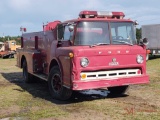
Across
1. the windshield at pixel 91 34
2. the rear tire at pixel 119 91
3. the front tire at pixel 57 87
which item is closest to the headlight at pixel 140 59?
the windshield at pixel 91 34

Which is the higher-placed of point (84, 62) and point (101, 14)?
point (101, 14)

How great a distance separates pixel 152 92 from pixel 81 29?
10.1 feet

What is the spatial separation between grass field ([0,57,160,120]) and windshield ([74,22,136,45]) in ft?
5.27

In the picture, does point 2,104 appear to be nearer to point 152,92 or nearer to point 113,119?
point 113,119

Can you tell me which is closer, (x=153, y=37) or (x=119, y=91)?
(x=119, y=91)

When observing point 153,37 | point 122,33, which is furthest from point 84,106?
point 153,37

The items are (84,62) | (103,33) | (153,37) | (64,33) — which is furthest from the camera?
(153,37)

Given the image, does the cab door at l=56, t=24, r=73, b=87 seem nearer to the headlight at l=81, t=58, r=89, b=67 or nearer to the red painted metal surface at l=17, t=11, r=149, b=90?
the red painted metal surface at l=17, t=11, r=149, b=90

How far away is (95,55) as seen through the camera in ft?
25.4

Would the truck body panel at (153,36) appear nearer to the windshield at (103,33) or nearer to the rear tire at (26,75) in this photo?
the rear tire at (26,75)

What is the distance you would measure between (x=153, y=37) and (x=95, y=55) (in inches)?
709

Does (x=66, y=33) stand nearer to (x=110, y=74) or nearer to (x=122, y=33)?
(x=122, y=33)

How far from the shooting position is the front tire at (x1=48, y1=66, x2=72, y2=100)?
27.6 feet

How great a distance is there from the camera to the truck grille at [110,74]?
7.74 meters
